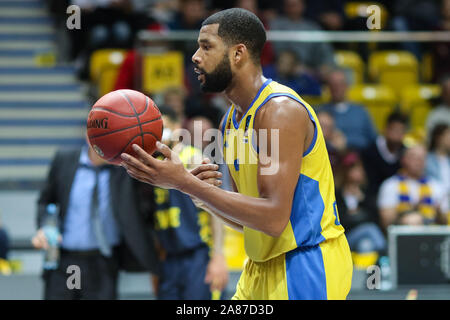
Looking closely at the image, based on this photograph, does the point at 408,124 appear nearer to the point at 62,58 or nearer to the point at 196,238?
the point at 196,238

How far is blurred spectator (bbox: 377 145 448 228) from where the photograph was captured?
271 inches

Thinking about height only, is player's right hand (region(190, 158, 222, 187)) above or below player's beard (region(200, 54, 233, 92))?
below

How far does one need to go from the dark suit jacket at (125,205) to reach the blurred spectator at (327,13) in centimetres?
486

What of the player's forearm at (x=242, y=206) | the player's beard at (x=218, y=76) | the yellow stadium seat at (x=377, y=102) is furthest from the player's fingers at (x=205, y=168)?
the yellow stadium seat at (x=377, y=102)

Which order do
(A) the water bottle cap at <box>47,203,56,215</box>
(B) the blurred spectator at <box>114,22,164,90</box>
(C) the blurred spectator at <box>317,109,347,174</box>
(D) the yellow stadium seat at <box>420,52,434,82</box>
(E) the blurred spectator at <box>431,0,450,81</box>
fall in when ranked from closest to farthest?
(A) the water bottle cap at <box>47,203,56,215</box> → (C) the blurred spectator at <box>317,109,347,174</box> → (B) the blurred spectator at <box>114,22,164,90</box> → (E) the blurred spectator at <box>431,0,450,81</box> → (D) the yellow stadium seat at <box>420,52,434,82</box>

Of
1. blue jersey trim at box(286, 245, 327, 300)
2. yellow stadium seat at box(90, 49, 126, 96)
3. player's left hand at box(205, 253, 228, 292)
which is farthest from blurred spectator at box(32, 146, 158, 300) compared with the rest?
yellow stadium seat at box(90, 49, 126, 96)

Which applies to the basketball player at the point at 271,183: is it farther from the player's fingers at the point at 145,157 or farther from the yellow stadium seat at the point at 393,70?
the yellow stadium seat at the point at 393,70

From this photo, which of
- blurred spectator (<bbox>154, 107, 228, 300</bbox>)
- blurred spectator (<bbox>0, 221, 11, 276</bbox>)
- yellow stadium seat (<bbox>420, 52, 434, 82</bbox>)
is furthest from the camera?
yellow stadium seat (<bbox>420, 52, 434, 82</bbox>)

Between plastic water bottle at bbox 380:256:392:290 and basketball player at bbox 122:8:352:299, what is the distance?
287 cm

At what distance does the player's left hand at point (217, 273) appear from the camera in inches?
207

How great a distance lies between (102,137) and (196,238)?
2350 millimetres

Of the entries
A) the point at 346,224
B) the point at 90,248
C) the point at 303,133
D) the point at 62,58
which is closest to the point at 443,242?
the point at 346,224

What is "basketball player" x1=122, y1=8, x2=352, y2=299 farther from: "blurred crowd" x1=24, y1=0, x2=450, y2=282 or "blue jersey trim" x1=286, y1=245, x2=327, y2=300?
"blurred crowd" x1=24, y1=0, x2=450, y2=282

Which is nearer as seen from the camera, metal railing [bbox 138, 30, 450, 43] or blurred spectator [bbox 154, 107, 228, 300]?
blurred spectator [bbox 154, 107, 228, 300]
